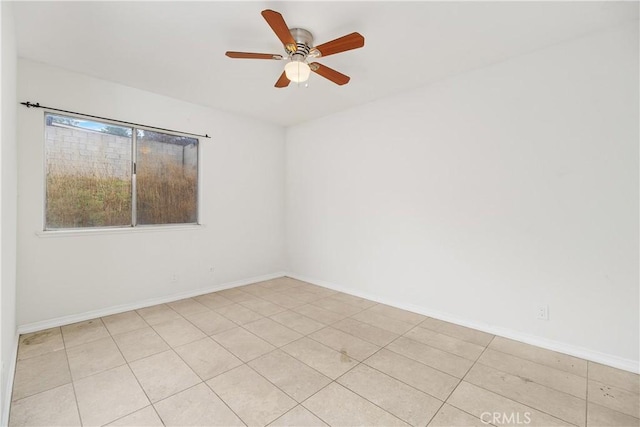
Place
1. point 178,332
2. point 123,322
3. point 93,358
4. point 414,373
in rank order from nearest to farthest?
point 414,373 < point 93,358 < point 178,332 < point 123,322

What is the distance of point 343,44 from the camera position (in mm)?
2014

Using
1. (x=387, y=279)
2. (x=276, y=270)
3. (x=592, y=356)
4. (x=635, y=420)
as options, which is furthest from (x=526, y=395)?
(x=276, y=270)

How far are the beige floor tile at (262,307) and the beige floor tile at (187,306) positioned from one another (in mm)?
500

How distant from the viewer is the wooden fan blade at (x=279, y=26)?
167cm

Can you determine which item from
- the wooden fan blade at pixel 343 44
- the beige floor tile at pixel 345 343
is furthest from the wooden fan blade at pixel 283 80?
the beige floor tile at pixel 345 343

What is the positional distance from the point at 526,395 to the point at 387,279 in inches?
72.8

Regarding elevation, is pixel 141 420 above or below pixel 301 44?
below

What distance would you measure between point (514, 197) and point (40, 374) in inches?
163

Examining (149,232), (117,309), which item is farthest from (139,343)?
(149,232)

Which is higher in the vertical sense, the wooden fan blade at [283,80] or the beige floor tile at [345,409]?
the wooden fan blade at [283,80]

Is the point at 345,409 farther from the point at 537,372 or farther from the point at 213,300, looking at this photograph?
the point at 213,300

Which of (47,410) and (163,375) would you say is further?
(163,375)

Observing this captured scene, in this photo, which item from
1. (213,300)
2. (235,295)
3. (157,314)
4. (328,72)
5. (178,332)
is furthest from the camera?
(235,295)

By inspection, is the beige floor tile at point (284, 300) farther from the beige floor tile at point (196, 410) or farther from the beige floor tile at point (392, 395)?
the beige floor tile at point (196, 410)
